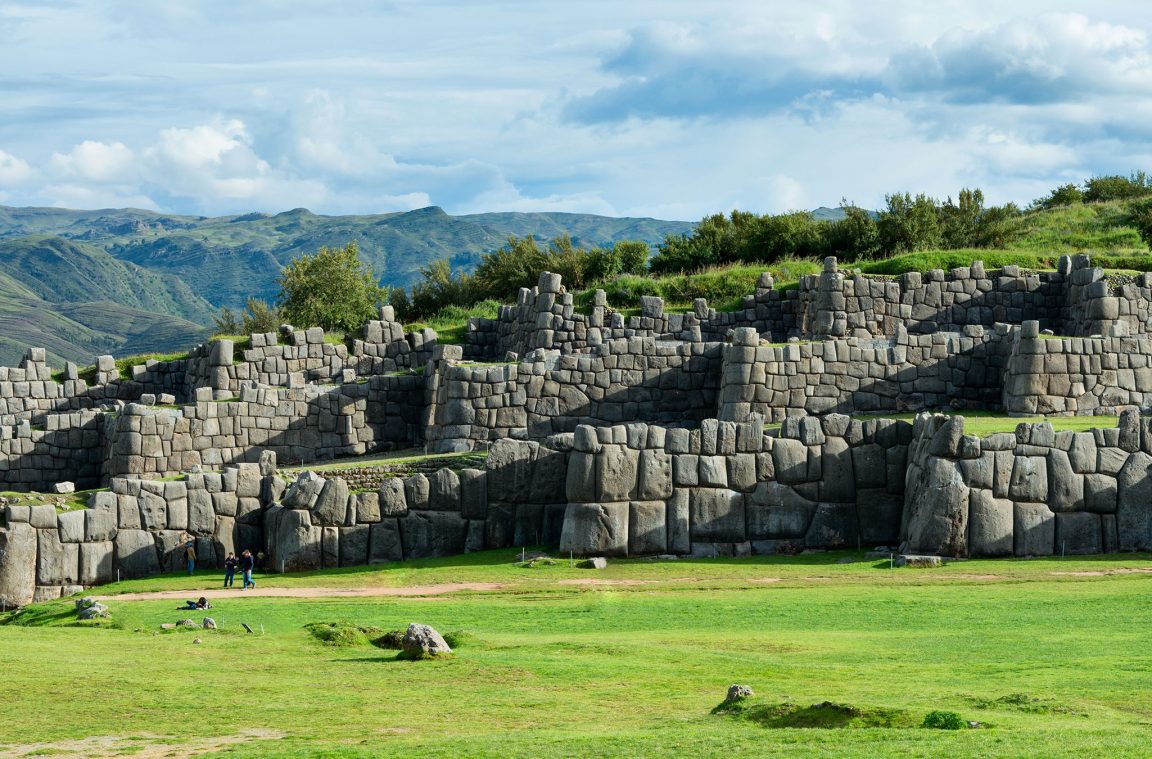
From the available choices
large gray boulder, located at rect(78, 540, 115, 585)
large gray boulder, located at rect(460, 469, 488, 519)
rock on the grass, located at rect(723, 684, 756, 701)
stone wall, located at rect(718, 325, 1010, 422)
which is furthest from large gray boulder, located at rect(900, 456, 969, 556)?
large gray boulder, located at rect(78, 540, 115, 585)

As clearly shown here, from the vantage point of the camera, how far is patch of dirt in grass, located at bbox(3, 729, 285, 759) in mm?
14250

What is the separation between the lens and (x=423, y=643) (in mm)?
19625

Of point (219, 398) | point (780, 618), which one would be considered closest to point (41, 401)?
point (219, 398)

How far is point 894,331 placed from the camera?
44.2 metres

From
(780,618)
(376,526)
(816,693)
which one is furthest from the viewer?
(376,526)

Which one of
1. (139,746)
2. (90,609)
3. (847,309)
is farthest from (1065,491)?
(139,746)

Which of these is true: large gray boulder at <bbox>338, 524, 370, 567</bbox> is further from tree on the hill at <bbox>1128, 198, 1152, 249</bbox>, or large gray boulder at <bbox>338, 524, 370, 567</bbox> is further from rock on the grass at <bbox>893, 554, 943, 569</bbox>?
tree on the hill at <bbox>1128, 198, 1152, 249</bbox>

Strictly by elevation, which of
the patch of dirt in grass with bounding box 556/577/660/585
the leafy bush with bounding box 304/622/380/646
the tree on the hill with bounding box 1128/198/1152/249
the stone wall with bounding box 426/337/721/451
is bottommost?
the leafy bush with bounding box 304/622/380/646

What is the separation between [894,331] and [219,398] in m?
18.1

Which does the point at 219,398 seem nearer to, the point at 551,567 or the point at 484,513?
the point at 484,513

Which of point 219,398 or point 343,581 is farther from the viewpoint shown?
point 219,398

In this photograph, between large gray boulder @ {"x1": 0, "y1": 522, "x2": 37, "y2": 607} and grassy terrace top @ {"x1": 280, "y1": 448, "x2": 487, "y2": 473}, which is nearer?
large gray boulder @ {"x1": 0, "y1": 522, "x2": 37, "y2": 607}

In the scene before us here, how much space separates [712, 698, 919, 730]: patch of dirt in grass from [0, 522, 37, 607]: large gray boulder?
18.4 metres

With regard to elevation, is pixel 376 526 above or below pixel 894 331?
below
